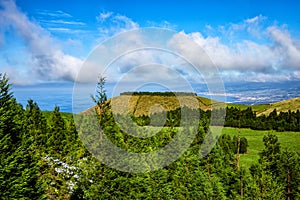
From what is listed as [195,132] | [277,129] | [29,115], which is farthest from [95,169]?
[277,129]

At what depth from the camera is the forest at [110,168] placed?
19.8 metres

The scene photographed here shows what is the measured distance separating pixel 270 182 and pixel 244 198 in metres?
2.39

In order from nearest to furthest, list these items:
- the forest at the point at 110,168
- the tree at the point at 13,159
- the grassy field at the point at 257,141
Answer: the tree at the point at 13,159 → the forest at the point at 110,168 → the grassy field at the point at 257,141

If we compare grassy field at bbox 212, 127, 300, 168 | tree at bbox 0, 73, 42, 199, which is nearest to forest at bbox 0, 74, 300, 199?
tree at bbox 0, 73, 42, 199

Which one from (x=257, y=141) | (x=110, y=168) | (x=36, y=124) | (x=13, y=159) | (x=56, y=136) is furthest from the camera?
(x=257, y=141)

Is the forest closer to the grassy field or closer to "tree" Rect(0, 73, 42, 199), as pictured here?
"tree" Rect(0, 73, 42, 199)

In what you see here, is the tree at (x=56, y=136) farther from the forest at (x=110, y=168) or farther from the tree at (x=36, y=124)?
the tree at (x=36, y=124)

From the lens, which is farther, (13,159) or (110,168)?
(110,168)

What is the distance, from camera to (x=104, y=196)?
23.2m

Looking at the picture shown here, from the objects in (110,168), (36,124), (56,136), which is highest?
(36,124)

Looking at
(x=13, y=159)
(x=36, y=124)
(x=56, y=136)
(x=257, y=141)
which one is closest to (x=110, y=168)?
(x=13, y=159)

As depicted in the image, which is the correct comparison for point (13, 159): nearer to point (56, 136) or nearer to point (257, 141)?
point (56, 136)

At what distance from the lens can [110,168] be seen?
76.3 ft

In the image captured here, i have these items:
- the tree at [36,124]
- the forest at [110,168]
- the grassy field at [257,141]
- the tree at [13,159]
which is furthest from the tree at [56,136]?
the grassy field at [257,141]
